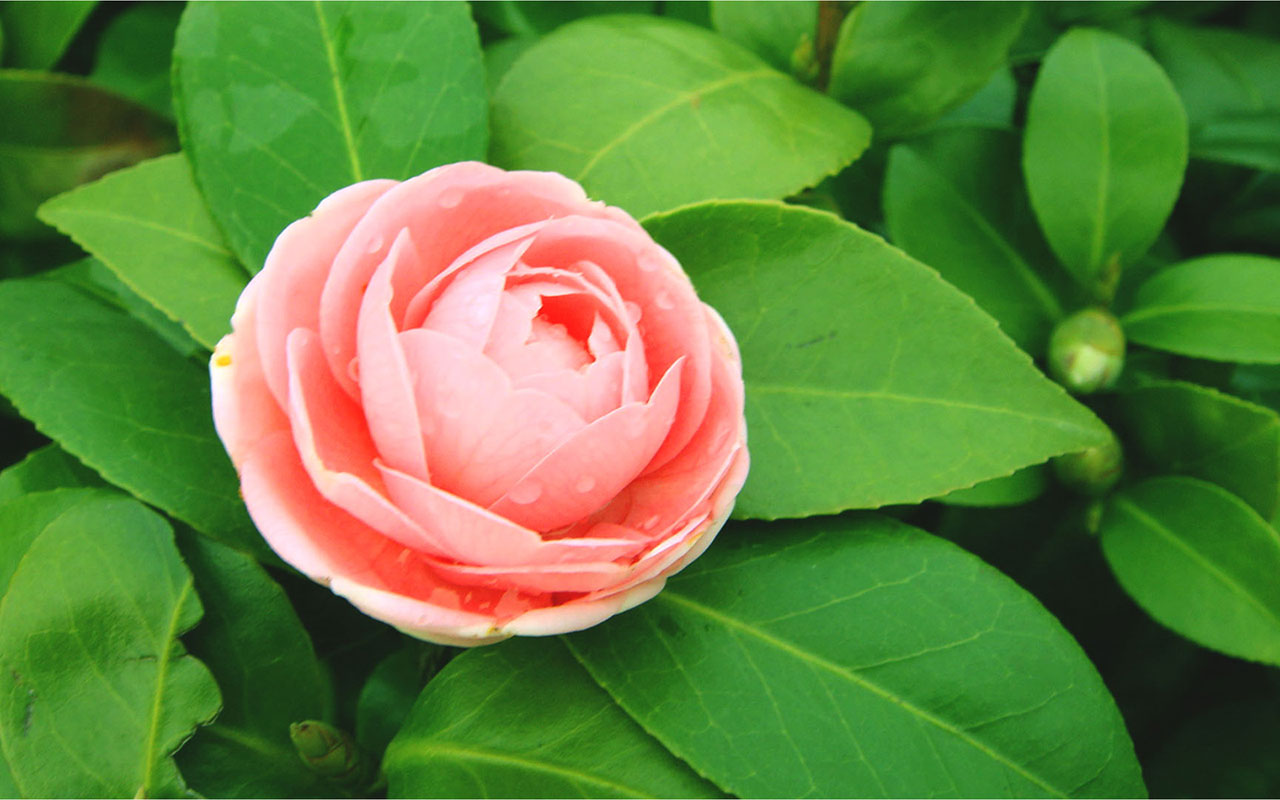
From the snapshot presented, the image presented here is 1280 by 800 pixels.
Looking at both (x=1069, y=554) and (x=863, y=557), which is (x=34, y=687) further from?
(x=1069, y=554)

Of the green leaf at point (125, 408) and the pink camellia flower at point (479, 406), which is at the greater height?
the pink camellia flower at point (479, 406)

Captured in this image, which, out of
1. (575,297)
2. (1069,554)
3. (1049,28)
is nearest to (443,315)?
(575,297)

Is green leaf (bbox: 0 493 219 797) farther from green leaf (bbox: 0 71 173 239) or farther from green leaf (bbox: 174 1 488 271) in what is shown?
green leaf (bbox: 0 71 173 239)

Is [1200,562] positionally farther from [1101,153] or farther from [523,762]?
[523,762]

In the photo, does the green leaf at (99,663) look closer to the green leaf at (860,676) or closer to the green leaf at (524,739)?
the green leaf at (524,739)

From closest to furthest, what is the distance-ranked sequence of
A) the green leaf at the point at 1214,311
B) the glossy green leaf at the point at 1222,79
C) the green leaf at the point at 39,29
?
the green leaf at the point at 1214,311 → the green leaf at the point at 39,29 → the glossy green leaf at the point at 1222,79

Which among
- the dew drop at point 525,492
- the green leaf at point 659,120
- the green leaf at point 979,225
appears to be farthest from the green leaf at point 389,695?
the green leaf at point 979,225

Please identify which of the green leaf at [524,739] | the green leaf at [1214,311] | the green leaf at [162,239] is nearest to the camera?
the green leaf at [524,739]
